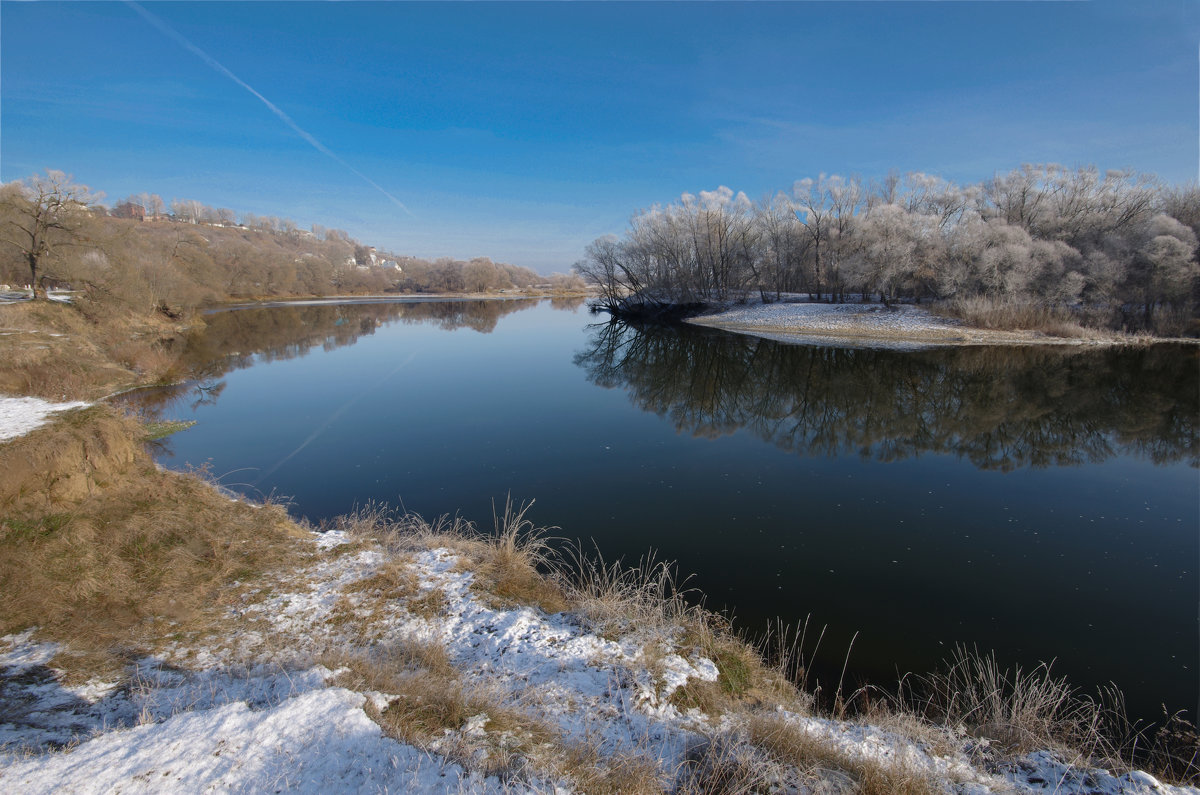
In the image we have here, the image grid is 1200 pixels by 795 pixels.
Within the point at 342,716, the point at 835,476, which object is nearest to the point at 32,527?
the point at 342,716

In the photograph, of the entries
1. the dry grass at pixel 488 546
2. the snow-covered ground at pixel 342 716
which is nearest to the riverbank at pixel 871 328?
the dry grass at pixel 488 546

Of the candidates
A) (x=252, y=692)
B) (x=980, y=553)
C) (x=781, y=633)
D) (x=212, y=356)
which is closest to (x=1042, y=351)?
(x=980, y=553)

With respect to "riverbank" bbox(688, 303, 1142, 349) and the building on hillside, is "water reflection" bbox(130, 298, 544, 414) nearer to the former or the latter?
"riverbank" bbox(688, 303, 1142, 349)

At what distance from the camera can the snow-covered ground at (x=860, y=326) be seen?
2823 centimetres

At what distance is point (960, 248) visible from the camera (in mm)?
30422

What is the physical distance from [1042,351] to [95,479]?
34.6 metres

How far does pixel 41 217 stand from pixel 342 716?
31.9 meters

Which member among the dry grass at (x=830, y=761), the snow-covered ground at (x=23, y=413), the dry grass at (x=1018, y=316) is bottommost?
the dry grass at (x=830, y=761)

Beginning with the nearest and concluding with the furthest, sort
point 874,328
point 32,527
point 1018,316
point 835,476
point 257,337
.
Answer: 1. point 32,527
2. point 835,476
3. point 1018,316
4. point 257,337
5. point 874,328

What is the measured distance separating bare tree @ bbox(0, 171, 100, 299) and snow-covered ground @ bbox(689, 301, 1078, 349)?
1479 inches

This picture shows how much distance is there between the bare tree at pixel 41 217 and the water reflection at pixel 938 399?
24.2 metres

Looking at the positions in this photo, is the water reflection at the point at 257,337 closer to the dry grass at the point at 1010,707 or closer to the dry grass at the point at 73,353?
the dry grass at the point at 73,353

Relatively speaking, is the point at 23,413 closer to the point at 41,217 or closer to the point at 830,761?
the point at 830,761

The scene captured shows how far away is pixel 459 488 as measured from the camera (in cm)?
902
